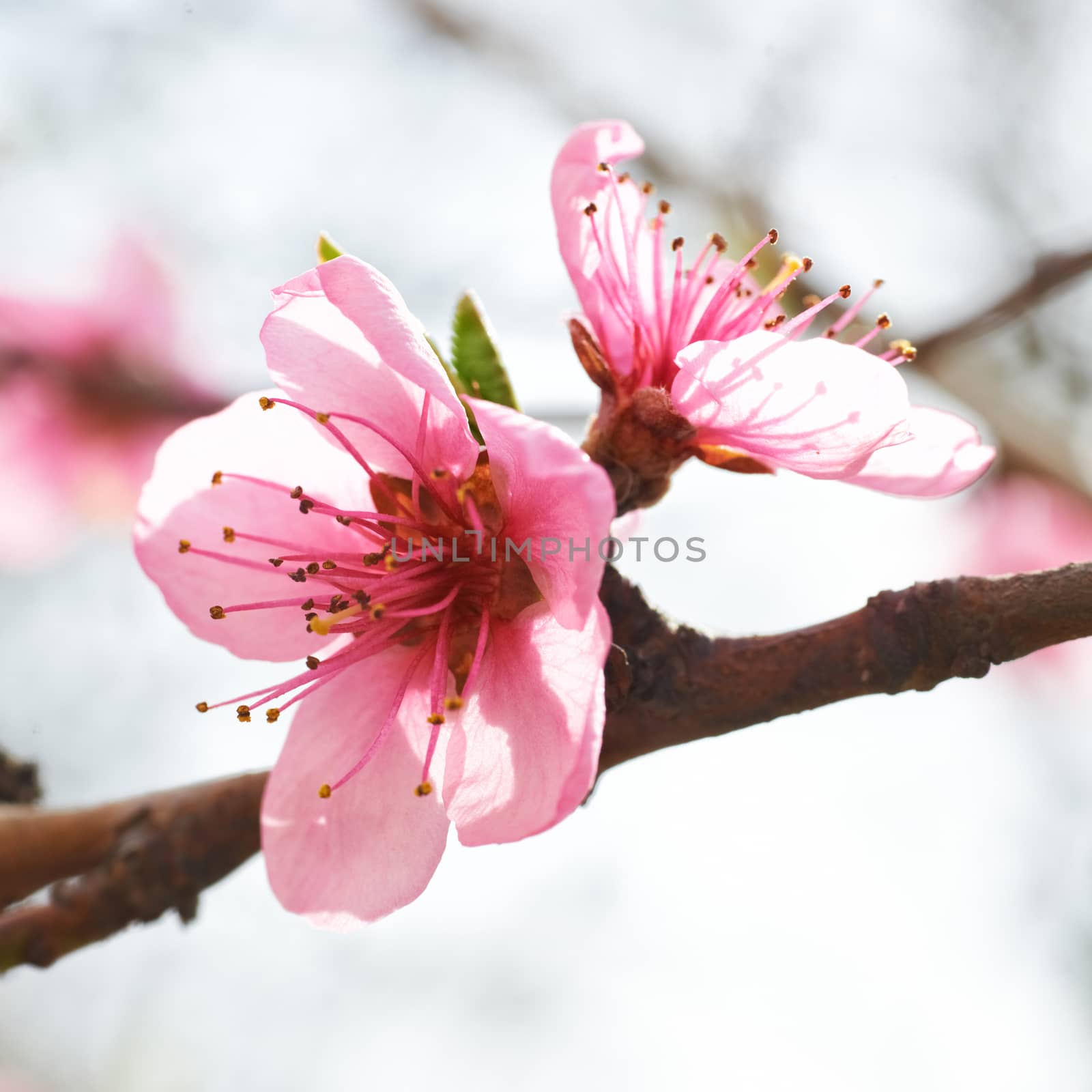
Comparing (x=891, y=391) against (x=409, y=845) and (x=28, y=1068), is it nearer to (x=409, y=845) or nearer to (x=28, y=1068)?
(x=409, y=845)

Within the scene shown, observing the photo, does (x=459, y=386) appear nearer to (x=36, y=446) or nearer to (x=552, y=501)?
(x=552, y=501)

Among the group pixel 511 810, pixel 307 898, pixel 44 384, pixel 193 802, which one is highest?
pixel 511 810

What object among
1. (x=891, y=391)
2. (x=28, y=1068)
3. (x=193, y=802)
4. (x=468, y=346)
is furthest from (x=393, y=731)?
(x=28, y=1068)

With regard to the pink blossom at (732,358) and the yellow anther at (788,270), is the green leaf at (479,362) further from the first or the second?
the yellow anther at (788,270)

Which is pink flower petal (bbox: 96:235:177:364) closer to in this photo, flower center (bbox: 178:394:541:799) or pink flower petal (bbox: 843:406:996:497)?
flower center (bbox: 178:394:541:799)

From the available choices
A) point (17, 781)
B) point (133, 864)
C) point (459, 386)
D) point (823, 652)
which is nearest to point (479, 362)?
point (459, 386)

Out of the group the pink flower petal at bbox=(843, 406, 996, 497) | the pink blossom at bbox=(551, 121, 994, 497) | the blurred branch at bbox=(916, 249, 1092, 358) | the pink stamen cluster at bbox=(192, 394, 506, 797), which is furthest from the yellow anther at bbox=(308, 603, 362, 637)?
the blurred branch at bbox=(916, 249, 1092, 358)

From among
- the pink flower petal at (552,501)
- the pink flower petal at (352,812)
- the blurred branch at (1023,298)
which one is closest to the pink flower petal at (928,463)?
the pink flower petal at (552,501)
